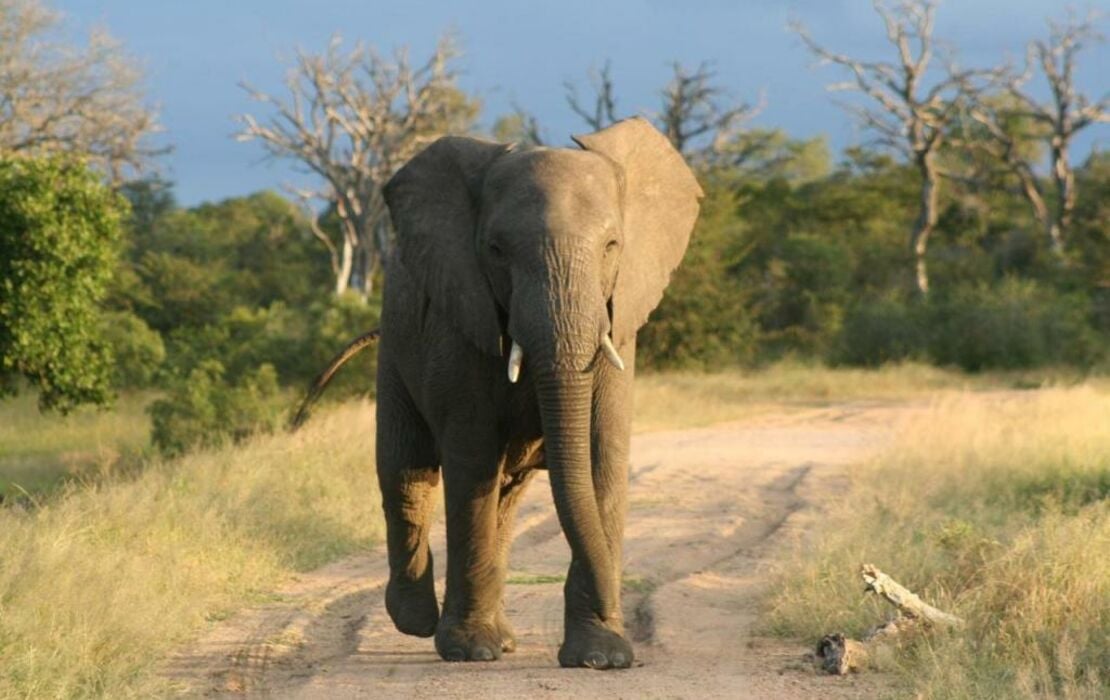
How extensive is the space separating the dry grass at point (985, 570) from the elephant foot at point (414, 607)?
5.15ft

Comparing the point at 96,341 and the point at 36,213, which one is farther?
the point at 96,341

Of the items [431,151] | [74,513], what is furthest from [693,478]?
[431,151]

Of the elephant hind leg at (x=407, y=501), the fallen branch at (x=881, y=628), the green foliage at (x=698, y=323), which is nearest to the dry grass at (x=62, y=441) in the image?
the elephant hind leg at (x=407, y=501)

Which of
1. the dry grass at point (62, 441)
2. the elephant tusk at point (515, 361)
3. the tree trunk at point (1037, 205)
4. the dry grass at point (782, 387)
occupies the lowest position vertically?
the dry grass at point (782, 387)

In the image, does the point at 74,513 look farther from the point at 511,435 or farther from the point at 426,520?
the point at 511,435

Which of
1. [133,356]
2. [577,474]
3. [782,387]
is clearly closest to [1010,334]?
[782,387]

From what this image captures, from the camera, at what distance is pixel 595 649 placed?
21.9 ft

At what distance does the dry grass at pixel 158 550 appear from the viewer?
643 cm

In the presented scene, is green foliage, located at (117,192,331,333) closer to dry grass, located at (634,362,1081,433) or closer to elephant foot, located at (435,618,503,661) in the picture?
dry grass, located at (634,362,1081,433)

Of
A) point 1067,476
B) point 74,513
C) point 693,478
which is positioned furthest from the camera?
point 693,478

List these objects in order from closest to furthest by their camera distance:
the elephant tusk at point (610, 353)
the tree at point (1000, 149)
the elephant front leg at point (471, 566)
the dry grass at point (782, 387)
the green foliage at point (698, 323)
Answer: the elephant tusk at point (610, 353) → the elephant front leg at point (471, 566) → the dry grass at point (782, 387) → the green foliage at point (698, 323) → the tree at point (1000, 149)

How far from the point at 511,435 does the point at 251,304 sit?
32786 mm

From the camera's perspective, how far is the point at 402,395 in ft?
24.3

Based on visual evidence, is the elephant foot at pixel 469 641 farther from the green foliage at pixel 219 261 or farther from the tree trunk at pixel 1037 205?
the tree trunk at pixel 1037 205
